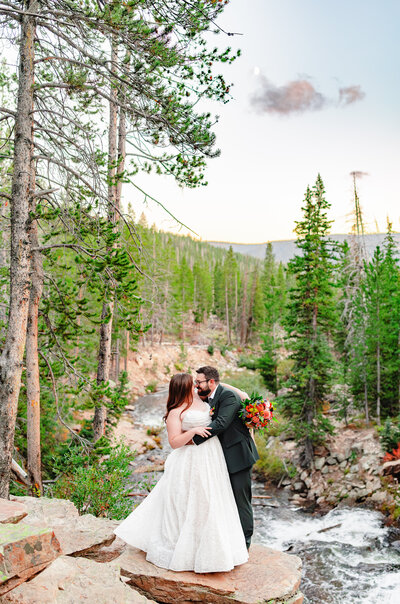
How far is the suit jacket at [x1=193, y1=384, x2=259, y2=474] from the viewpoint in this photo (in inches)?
189

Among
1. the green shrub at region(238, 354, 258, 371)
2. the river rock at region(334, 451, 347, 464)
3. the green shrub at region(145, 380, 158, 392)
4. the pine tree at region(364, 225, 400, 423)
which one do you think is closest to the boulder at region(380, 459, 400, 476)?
the river rock at region(334, 451, 347, 464)

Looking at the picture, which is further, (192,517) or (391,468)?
(391,468)

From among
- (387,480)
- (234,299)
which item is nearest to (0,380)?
(387,480)

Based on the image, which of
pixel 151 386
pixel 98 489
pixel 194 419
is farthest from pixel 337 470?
pixel 151 386

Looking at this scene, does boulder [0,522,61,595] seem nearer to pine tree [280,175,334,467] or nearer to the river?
the river

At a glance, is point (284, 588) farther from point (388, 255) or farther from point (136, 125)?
point (388, 255)

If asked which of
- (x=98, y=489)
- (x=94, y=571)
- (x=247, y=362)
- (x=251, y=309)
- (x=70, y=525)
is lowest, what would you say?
(x=98, y=489)

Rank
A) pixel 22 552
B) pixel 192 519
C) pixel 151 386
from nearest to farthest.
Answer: pixel 22 552 → pixel 192 519 → pixel 151 386

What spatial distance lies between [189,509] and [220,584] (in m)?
0.77

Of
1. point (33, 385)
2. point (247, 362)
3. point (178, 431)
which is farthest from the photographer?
point (247, 362)

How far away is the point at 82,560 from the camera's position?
13.3 ft

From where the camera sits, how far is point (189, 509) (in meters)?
4.70

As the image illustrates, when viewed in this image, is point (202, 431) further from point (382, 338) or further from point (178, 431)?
point (382, 338)

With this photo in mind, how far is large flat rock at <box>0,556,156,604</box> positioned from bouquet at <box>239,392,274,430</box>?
2001 millimetres
